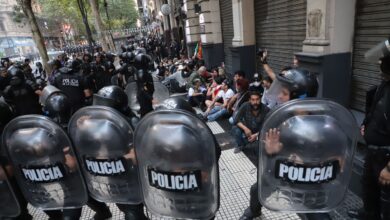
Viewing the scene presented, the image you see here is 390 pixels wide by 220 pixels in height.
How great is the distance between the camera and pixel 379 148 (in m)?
2.32

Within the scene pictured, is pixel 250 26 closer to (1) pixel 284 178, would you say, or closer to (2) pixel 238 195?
(2) pixel 238 195

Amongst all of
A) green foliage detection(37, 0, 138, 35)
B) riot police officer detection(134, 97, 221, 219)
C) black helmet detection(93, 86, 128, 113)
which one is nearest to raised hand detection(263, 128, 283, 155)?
riot police officer detection(134, 97, 221, 219)

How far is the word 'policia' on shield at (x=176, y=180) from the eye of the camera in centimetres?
169

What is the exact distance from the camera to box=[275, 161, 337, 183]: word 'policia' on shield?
5.31 ft

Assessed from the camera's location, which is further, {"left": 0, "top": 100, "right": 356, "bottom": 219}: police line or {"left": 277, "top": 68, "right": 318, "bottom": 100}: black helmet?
{"left": 277, "top": 68, "right": 318, "bottom": 100}: black helmet

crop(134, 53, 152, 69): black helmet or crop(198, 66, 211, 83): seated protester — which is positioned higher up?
crop(134, 53, 152, 69): black helmet

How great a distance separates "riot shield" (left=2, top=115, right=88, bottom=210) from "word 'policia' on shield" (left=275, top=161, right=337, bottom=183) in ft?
4.63

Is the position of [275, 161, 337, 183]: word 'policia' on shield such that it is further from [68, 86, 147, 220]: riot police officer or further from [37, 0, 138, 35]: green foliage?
[37, 0, 138, 35]: green foliage

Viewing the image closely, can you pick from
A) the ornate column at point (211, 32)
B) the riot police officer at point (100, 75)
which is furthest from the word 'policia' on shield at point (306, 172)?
the ornate column at point (211, 32)

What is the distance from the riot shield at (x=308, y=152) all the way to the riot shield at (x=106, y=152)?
0.87m

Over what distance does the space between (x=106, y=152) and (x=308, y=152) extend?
1.26 m

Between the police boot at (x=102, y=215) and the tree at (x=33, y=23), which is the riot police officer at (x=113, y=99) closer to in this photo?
the police boot at (x=102, y=215)

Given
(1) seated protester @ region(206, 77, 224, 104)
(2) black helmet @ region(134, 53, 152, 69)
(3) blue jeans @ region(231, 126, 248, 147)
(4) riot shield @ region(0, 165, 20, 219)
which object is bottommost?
(3) blue jeans @ region(231, 126, 248, 147)

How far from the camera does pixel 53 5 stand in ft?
135
